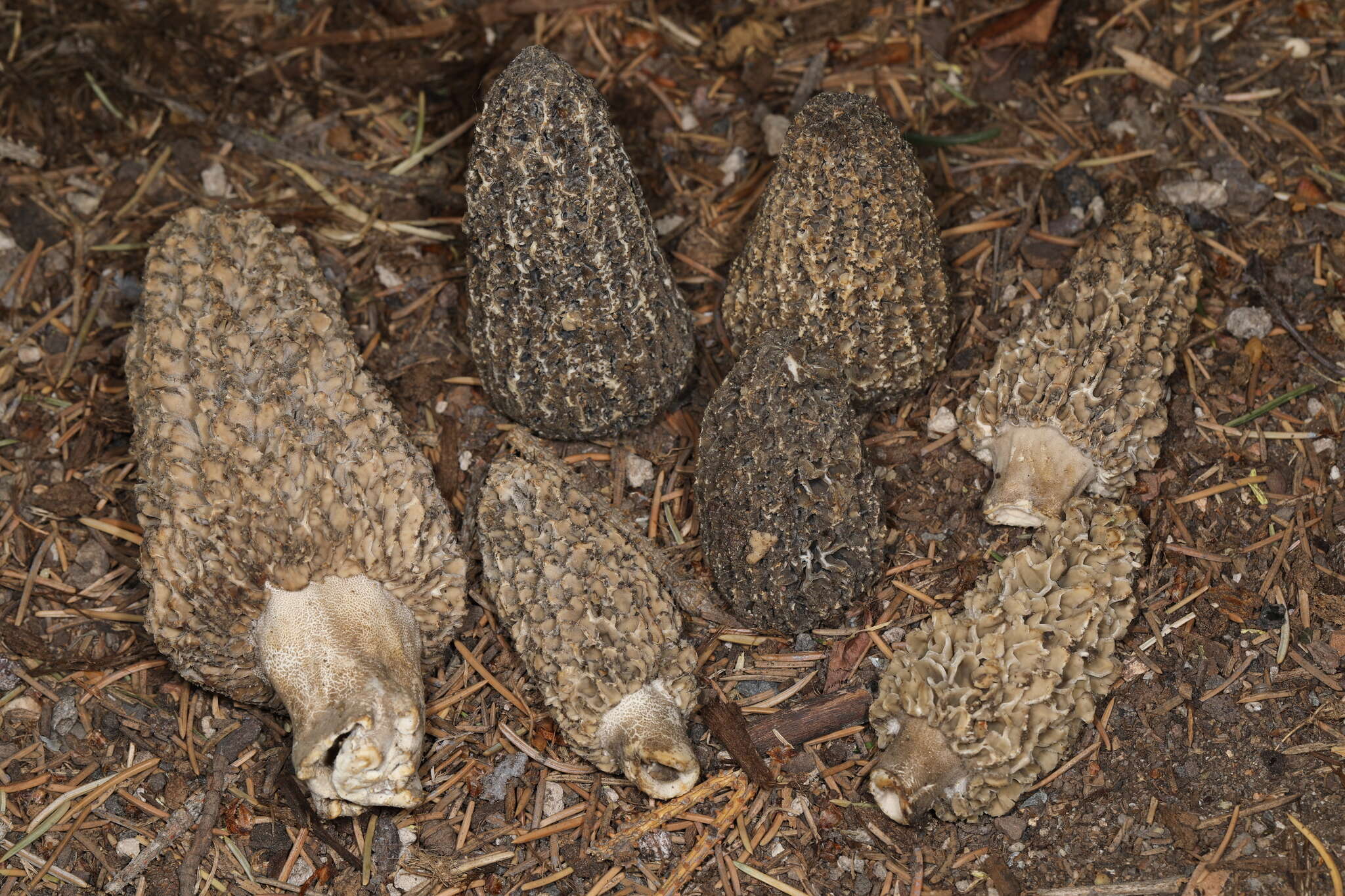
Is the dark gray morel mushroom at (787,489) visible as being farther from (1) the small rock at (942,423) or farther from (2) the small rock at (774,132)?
(2) the small rock at (774,132)

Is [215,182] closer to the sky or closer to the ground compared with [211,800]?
closer to the sky

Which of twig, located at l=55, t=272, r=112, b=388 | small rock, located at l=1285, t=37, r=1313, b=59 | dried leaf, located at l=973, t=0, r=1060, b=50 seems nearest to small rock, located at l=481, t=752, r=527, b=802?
twig, located at l=55, t=272, r=112, b=388

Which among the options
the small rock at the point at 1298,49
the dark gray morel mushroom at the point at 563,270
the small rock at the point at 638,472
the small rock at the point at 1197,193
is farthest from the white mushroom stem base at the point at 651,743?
the small rock at the point at 1298,49

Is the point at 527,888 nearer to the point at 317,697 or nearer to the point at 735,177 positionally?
the point at 317,697

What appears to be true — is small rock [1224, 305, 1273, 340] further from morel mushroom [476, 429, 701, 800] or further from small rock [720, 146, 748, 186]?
morel mushroom [476, 429, 701, 800]

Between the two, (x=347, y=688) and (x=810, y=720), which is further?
(x=810, y=720)

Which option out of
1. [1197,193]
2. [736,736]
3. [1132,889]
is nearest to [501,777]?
[736,736]

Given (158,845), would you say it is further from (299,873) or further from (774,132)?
(774,132)
